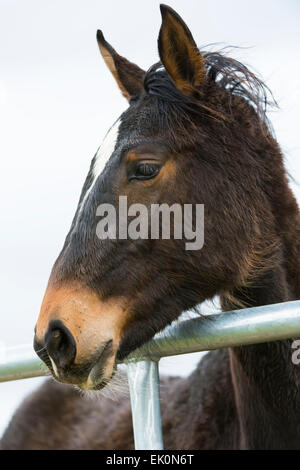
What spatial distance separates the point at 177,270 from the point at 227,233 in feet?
0.91

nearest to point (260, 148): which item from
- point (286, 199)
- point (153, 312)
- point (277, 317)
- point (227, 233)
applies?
point (286, 199)

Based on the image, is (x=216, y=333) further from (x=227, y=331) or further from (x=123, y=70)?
(x=123, y=70)

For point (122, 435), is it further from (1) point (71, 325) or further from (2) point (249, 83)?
(2) point (249, 83)

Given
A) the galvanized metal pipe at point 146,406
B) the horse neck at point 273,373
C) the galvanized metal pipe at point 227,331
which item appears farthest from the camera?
the horse neck at point 273,373

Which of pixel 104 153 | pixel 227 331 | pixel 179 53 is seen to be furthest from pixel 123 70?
pixel 227 331

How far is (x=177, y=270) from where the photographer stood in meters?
2.57

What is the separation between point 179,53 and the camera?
108 inches

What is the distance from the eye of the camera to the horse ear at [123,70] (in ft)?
10.2

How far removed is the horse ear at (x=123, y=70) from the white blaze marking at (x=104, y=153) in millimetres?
406

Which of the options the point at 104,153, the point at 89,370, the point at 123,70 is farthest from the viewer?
the point at 123,70

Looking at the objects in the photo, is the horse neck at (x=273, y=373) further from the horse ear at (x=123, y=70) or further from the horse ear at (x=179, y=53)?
the horse ear at (x=123, y=70)

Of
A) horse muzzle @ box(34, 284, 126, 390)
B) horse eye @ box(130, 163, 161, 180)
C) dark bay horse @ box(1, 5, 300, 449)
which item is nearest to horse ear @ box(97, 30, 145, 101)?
dark bay horse @ box(1, 5, 300, 449)

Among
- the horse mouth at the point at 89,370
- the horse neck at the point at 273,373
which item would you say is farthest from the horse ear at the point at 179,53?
the horse mouth at the point at 89,370

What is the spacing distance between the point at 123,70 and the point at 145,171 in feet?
2.68
